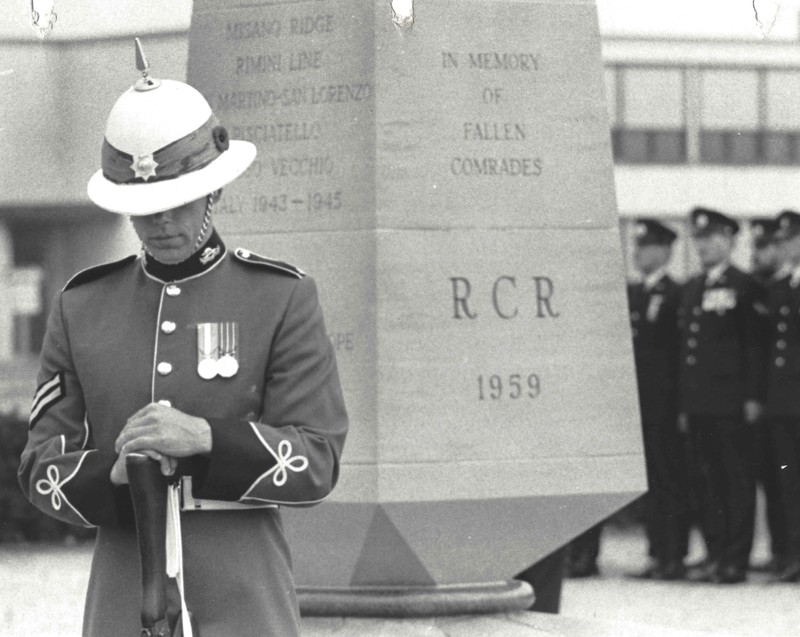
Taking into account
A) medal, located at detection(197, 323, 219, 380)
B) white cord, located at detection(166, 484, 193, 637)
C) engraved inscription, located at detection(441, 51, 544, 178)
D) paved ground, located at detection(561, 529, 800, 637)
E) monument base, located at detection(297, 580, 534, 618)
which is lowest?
paved ground, located at detection(561, 529, 800, 637)

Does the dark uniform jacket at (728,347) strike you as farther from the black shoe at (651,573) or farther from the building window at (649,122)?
the building window at (649,122)

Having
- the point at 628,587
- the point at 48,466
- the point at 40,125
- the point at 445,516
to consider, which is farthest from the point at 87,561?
the point at 48,466

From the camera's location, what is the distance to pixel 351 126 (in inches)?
236

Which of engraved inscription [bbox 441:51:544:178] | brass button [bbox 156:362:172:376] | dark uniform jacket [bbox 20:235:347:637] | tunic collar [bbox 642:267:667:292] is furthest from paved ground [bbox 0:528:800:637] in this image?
brass button [bbox 156:362:172:376]

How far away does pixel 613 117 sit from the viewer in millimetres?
34625

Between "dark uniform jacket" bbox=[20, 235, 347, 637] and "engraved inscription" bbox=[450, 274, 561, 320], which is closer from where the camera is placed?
"dark uniform jacket" bbox=[20, 235, 347, 637]

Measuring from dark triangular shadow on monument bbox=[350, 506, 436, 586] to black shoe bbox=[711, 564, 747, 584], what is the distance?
186 inches

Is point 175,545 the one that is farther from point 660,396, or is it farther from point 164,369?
point 660,396

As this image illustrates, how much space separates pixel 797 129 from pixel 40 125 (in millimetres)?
22393

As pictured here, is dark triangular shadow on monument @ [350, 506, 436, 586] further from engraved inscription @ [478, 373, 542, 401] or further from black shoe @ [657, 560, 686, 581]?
black shoe @ [657, 560, 686, 581]

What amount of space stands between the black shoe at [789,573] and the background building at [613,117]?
12.5 ft

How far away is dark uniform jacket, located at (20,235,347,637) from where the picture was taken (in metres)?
3.16

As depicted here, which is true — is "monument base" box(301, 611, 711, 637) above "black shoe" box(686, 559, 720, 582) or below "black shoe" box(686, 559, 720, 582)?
above

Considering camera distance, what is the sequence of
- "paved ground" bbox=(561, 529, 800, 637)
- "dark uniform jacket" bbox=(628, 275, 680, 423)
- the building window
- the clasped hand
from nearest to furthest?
the clasped hand → "paved ground" bbox=(561, 529, 800, 637) → "dark uniform jacket" bbox=(628, 275, 680, 423) → the building window
